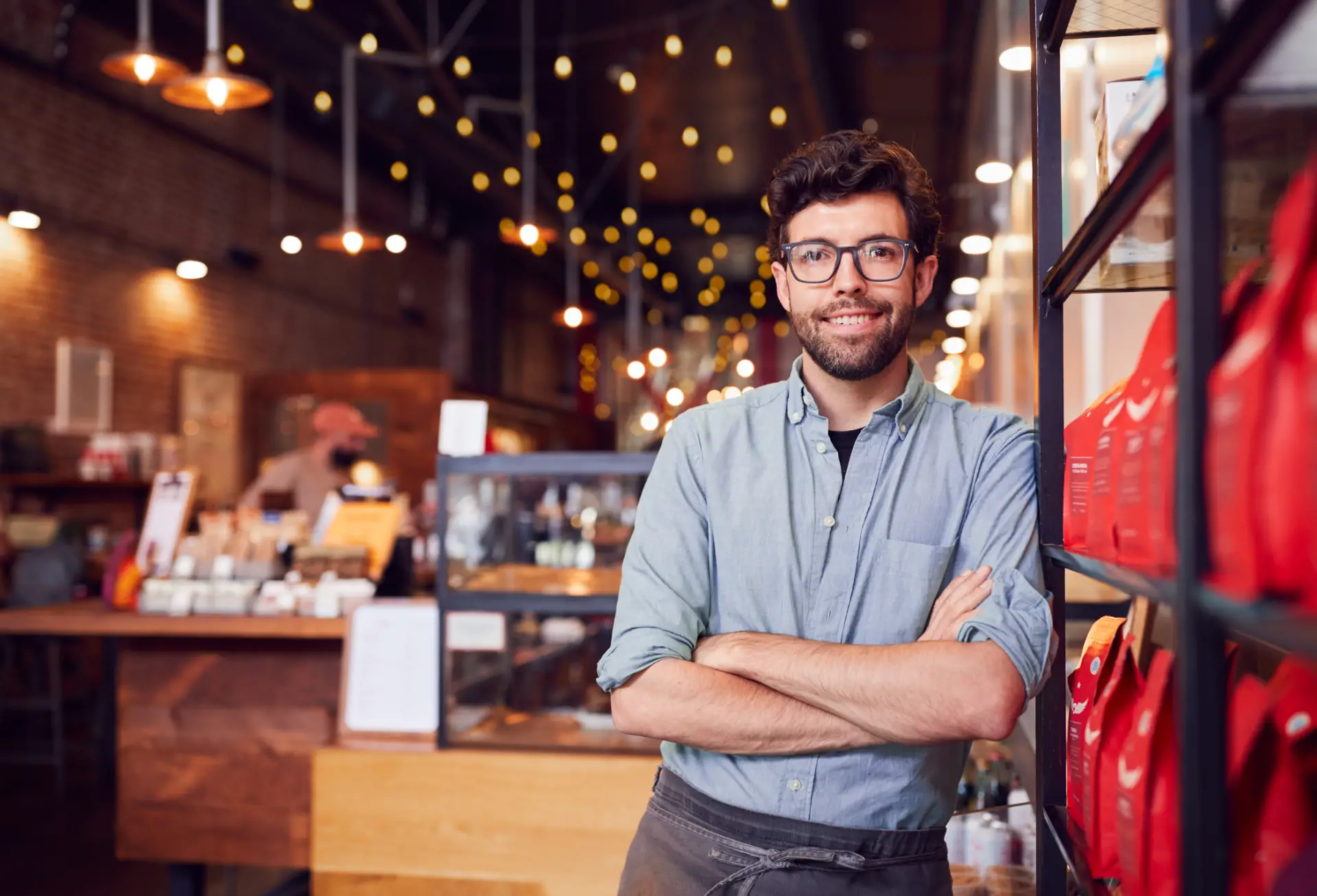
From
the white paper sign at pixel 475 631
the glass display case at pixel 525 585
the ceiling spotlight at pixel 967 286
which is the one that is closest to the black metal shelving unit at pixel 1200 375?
the glass display case at pixel 525 585

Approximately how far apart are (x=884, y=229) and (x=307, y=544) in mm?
3106

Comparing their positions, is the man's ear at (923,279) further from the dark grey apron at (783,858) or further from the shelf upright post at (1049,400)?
the dark grey apron at (783,858)

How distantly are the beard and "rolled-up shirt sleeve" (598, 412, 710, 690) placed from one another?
0.27 meters

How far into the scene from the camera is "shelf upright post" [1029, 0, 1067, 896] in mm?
1800

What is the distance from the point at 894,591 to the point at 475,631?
1.76 metres

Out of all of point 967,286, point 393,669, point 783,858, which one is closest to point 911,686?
point 783,858

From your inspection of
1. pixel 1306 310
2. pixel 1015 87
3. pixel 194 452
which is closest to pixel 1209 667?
pixel 1306 310

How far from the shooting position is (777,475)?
1881mm

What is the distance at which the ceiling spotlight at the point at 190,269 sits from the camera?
8664mm

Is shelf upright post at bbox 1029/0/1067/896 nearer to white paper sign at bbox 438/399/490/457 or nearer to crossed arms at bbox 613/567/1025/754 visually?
crossed arms at bbox 613/567/1025/754

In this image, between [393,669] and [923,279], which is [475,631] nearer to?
[393,669]

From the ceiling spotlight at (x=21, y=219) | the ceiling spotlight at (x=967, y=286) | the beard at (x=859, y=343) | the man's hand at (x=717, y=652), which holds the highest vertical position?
the ceiling spotlight at (x=967, y=286)

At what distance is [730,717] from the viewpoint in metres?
1.73

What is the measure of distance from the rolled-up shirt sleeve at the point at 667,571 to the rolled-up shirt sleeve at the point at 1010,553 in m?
0.43
